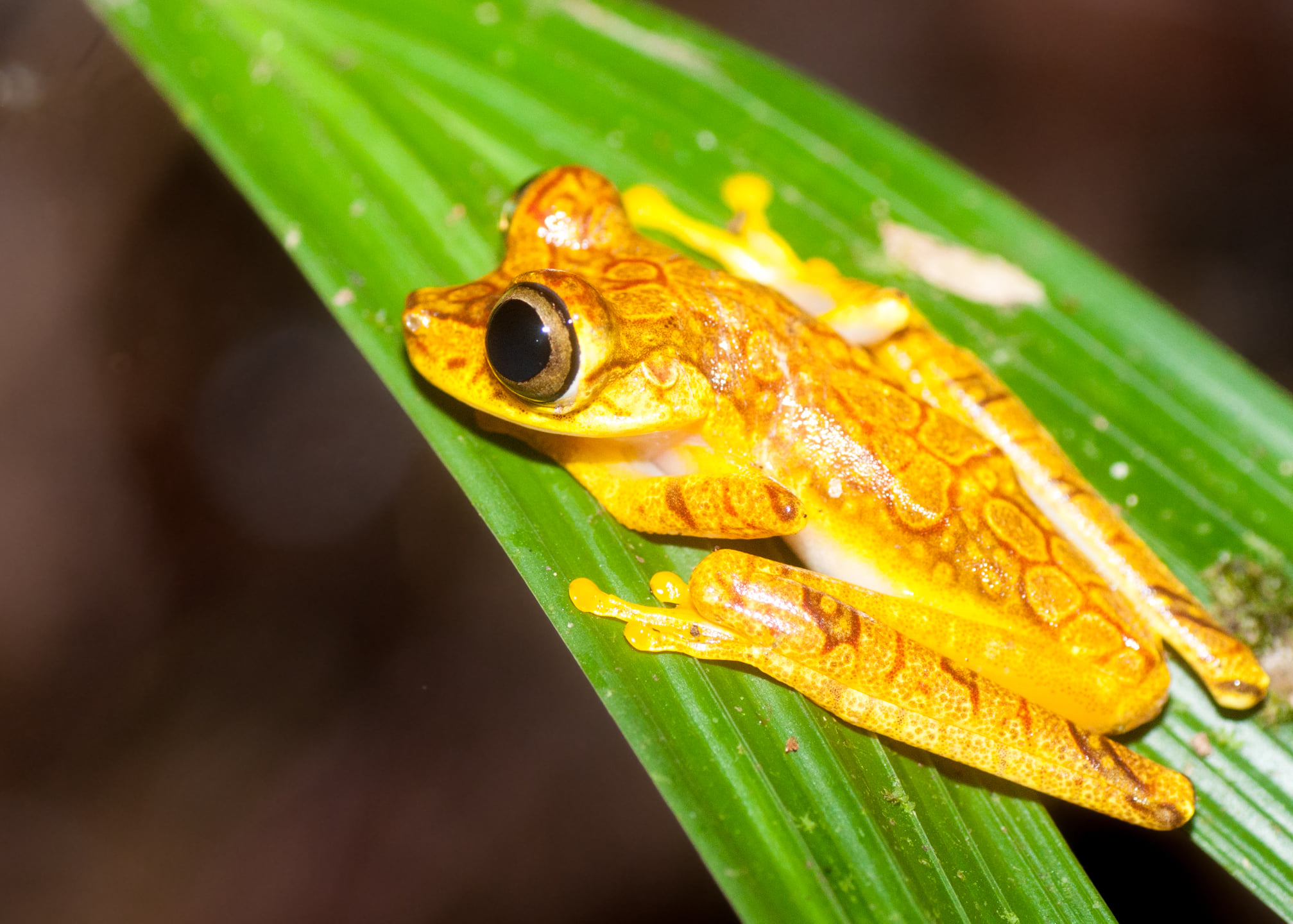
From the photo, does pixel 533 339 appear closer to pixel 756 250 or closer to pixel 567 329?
pixel 567 329

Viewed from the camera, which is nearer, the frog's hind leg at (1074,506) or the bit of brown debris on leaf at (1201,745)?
the frog's hind leg at (1074,506)

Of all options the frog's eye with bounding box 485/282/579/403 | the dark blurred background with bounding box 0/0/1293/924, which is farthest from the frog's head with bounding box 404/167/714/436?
the dark blurred background with bounding box 0/0/1293/924

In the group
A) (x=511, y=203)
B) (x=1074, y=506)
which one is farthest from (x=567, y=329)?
(x=1074, y=506)

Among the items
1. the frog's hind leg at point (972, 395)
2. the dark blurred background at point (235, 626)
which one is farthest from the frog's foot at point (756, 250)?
the dark blurred background at point (235, 626)

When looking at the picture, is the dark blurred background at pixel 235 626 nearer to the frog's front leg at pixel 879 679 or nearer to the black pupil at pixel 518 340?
the frog's front leg at pixel 879 679

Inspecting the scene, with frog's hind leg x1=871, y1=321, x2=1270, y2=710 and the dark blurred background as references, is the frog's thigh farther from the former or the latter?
the dark blurred background

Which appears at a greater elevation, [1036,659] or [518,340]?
[518,340]

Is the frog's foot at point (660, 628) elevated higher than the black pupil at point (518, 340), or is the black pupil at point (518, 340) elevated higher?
the black pupil at point (518, 340)
